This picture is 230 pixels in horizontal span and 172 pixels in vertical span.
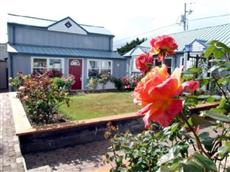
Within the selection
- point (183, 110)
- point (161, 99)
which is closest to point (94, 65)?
point (183, 110)

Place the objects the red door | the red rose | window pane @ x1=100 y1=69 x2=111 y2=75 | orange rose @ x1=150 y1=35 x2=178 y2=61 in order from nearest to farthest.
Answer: orange rose @ x1=150 y1=35 x2=178 y2=61 < the red rose < the red door < window pane @ x1=100 y1=69 x2=111 y2=75

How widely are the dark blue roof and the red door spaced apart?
2.02 ft

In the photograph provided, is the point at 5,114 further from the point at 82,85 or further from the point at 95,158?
the point at 82,85

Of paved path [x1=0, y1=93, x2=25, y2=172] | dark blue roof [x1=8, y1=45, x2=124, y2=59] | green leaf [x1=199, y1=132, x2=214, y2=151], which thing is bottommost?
paved path [x1=0, y1=93, x2=25, y2=172]

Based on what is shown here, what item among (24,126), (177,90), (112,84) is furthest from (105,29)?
(177,90)

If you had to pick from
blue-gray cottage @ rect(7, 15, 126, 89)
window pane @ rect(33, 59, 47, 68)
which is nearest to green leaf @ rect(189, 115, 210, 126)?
blue-gray cottage @ rect(7, 15, 126, 89)

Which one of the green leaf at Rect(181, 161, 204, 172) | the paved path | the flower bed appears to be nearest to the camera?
the green leaf at Rect(181, 161, 204, 172)

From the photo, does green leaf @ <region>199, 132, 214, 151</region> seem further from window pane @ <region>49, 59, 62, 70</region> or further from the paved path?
window pane @ <region>49, 59, 62, 70</region>

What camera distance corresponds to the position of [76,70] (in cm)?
1891

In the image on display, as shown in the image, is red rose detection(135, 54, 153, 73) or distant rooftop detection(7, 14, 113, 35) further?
distant rooftop detection(7, 14, 113, 35)

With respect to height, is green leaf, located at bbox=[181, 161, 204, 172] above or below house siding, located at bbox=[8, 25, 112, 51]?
below

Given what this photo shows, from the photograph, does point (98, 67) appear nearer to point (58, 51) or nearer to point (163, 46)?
point (58, 51)

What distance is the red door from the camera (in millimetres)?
18672

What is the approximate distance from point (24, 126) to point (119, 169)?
3.66 m
